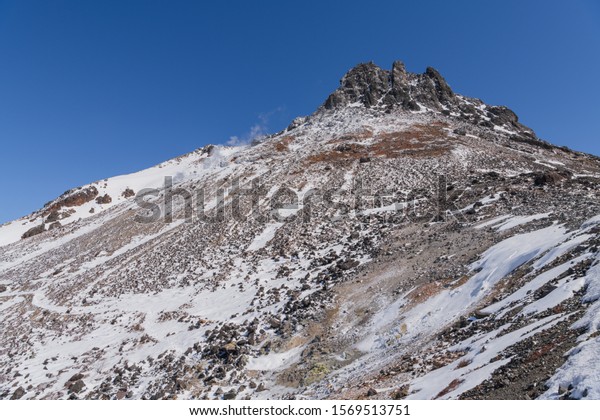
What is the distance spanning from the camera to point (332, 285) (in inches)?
1037

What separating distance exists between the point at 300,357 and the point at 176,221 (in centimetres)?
3373

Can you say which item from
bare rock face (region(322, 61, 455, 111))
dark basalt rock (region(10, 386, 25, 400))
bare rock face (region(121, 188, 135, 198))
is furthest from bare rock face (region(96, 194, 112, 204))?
dark basalt rock (region(10, 386, 25, 400))

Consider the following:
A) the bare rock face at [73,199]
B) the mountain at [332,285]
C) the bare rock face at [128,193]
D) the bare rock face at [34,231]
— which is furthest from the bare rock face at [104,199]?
the mountain at [332,285]

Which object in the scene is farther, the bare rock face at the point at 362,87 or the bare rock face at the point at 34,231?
A: the bare rock face at the point at 362,87

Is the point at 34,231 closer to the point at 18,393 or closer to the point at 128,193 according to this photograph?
the point at 128,193

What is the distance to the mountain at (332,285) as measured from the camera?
13.8 m

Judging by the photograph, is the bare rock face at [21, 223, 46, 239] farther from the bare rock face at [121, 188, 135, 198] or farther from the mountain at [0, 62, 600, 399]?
the bare rock face at [121, 188, 135, 198]

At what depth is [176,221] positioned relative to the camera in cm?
4925

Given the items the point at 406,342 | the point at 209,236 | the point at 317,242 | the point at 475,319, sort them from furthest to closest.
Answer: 1. the point at 209,236
2. the point at 317,242
3. the point at 406,342
4. the point at 475,319

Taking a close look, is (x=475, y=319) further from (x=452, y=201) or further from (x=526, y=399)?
(x=452, y=201)

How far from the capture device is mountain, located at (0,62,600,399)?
13.8 meters

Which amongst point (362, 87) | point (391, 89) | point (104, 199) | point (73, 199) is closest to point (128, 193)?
point (104, 199)

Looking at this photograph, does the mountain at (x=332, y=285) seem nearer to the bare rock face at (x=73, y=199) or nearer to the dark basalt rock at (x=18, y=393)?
the dark basalt rock at (x=18, y=393)

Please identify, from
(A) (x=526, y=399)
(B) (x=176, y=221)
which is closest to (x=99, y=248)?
(B) (x=176, y=221)
